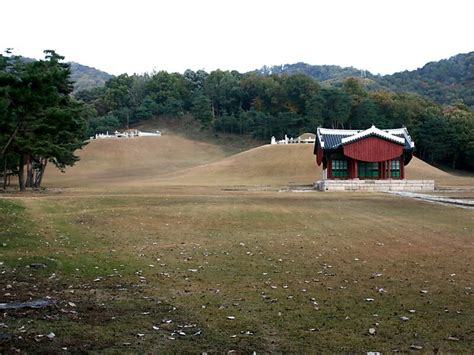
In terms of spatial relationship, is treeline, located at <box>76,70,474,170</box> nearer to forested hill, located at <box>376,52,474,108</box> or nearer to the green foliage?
the green foliage

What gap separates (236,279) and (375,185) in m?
37.5

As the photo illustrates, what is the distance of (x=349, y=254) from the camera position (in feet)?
44.7

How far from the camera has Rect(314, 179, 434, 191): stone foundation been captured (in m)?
45.0

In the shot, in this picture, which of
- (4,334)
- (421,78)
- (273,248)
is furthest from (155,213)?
(421,78)

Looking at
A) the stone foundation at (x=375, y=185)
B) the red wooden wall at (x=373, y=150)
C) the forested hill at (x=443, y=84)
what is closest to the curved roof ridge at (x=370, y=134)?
the red wooden wall at (x=373, y=150)

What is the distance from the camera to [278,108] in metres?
128

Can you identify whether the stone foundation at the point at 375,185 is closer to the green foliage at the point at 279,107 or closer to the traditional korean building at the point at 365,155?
the traditional korean building at the point at 365,155

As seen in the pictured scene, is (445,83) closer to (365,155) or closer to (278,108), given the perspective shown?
(278,108)

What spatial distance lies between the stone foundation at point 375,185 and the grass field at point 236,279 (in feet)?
69.1

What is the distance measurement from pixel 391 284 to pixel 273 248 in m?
4.85

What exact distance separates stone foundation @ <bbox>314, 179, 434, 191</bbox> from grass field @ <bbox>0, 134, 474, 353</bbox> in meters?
21.1

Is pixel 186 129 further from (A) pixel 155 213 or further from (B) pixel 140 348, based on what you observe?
(B) pixel 140 348

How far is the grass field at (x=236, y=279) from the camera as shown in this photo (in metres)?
6.93

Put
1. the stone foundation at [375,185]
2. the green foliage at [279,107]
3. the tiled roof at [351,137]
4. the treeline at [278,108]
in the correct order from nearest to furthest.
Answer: the stone foundation at [375,185]
the tiled roof at [351,137]
the treeline at [278,108]
the green foliage at [279,107]
